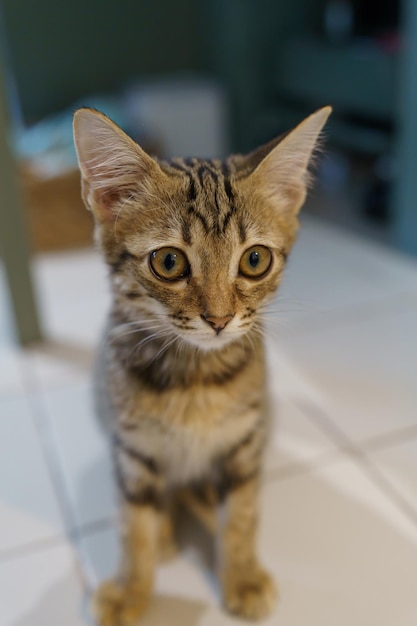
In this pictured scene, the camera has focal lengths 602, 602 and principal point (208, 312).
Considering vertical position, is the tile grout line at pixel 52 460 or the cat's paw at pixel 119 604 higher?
the cat's paw at pixel 119 604

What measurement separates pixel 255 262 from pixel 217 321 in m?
0.09

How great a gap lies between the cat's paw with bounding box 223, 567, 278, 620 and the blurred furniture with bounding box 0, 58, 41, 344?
2.69ft

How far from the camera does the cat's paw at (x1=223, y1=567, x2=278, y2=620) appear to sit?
0.80 m

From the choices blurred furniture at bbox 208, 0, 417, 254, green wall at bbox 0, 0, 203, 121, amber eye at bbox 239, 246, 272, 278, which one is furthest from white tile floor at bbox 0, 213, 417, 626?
green wall at bbox 0, 0, 203, 121

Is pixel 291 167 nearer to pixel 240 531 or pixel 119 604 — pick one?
pixel 240 531

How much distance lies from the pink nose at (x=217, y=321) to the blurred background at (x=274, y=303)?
5.5 inches

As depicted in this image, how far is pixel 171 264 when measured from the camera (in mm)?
684

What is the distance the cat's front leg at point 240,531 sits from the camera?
2.70ft

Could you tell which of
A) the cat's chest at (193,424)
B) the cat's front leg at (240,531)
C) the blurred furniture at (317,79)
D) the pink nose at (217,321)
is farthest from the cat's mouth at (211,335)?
the blurred furniture at (317,79)

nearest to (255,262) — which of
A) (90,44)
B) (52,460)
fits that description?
(52,460)

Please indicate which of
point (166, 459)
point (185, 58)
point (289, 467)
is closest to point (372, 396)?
point (289, 467)

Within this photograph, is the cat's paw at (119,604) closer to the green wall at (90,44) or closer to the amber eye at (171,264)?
the amber eye at (171,264)

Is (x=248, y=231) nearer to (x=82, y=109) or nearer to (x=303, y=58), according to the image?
(x=82, y=109)

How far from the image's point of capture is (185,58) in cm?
268
